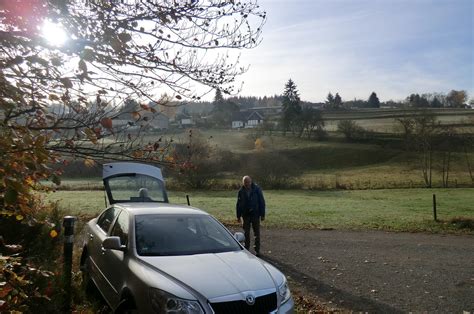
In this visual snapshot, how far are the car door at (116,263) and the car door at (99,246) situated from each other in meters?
0.11

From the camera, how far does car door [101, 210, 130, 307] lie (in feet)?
17.6

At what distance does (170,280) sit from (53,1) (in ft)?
9.42

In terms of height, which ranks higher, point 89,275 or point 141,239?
point 141,239

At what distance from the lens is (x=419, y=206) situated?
2733 centimetres

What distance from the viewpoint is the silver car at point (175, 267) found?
4.41 m

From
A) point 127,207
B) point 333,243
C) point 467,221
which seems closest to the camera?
point 127,207

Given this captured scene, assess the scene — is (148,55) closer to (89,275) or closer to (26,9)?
(26,9)

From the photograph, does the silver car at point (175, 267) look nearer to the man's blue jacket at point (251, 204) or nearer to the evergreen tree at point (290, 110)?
the man's blue jacket at point (251, 204)

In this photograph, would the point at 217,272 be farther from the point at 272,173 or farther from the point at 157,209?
the point at 272,173

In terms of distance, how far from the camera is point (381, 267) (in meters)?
10.0

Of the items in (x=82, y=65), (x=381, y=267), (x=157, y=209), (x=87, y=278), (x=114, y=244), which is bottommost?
(x=381, y=267)

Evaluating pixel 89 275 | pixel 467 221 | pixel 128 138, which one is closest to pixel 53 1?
pixel 128 138

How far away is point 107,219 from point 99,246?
0.63 m

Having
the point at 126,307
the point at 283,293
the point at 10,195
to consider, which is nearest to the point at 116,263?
the point at 126,307
